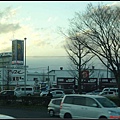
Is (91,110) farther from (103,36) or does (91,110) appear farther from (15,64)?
(15,64)

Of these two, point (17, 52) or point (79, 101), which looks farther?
point (17, 52)

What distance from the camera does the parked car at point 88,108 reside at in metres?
18.6

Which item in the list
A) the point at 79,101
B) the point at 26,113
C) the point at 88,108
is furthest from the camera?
the point at 26,113

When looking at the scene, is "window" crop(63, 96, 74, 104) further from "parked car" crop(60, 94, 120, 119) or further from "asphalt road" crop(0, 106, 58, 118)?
"asphalt road" crop(0, 106, 58, 118)

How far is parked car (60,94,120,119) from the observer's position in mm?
18562

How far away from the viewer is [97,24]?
3547 centimetres

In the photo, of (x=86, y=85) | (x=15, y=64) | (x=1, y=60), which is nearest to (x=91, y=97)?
(x=86, y=85)

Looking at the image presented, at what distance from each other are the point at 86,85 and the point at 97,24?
5264 centimetres

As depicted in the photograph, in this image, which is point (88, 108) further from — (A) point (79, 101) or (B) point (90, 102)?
(A) point (79, 101)

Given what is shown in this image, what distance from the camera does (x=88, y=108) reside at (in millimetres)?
18984

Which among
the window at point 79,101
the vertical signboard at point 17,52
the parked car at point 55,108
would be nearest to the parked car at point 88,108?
the window at point 79,101

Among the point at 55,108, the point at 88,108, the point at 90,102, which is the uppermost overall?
the point at 90,102

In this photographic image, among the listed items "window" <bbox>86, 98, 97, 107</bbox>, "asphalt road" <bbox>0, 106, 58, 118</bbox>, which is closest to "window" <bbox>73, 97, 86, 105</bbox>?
"window" <bbox>86, 98, 97, 107</bbox>

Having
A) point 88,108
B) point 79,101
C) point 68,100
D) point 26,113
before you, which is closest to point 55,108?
point 68,100
